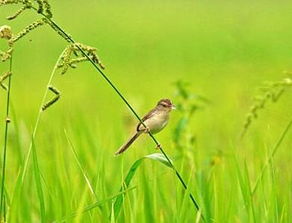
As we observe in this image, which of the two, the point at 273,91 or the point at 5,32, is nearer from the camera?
the point at 5,32

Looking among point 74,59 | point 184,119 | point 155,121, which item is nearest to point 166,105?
point 155,121

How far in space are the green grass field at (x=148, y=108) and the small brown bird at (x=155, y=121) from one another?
5.8 inches

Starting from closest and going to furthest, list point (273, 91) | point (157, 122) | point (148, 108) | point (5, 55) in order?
point (5, 55) < point (157, 122) < point (273, 91) < point (148, 108)

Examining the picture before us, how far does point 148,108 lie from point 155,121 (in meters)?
7.11

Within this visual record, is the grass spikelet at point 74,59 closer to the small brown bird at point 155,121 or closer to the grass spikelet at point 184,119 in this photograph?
the small brown bird at point 155,121

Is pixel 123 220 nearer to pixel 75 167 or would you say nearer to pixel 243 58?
pixel 75 167

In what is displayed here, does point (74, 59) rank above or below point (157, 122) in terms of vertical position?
above

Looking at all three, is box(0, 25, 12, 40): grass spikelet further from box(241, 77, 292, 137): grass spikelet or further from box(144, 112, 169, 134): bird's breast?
box(241, 77, 292, 137): grass spikelet

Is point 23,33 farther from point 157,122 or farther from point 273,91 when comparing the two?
point 273,91

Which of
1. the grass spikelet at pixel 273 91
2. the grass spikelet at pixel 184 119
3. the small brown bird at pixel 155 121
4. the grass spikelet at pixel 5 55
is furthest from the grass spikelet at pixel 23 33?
the grass spikelet at pixel 184 119

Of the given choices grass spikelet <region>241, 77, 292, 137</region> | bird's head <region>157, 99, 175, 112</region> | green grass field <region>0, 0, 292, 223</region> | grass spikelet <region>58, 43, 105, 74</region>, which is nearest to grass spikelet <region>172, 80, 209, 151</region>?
green grass field <region>0, 0, 292, 223</region>

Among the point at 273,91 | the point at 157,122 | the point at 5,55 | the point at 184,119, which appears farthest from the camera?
the point at 184,119

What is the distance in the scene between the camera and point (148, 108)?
9.88 metres

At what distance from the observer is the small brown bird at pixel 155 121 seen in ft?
9.04
